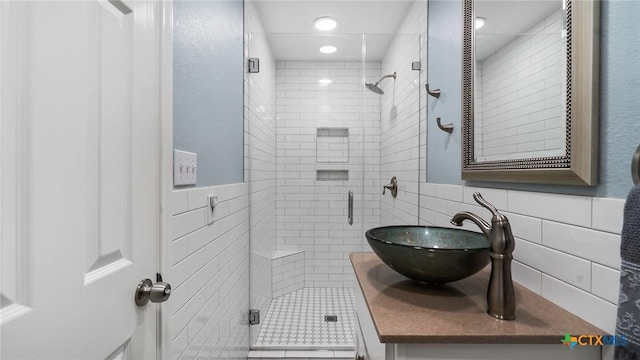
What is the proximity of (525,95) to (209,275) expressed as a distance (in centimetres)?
140

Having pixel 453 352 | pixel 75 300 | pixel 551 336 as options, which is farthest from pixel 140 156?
pixel 551 336

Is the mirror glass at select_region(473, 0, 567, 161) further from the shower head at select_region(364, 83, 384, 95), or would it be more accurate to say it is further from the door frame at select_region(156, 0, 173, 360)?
the shower head at select_region(364, 83, 384, 95)

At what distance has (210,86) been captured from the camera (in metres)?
1.22

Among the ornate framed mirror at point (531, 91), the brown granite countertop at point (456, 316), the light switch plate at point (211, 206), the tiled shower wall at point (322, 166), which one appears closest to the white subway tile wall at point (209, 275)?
the light switch plate at point (211, 206)

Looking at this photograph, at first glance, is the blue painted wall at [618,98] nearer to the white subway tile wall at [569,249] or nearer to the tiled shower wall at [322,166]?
the white subway tile wall at [569,249]

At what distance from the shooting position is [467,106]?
1.31 meters

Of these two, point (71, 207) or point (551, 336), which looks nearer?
point (71, 207)

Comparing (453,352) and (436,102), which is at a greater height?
(436,102)

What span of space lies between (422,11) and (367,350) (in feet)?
6.74

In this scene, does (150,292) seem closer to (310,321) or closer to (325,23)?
(310,321)

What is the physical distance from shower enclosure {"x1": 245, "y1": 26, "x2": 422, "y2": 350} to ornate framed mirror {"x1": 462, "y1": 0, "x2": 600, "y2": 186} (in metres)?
0.87

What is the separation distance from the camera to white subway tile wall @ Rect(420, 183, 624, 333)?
661 millimetres

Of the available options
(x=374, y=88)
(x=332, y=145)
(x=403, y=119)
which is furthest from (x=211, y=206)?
(x=374, y=88)

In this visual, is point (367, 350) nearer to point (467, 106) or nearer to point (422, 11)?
point (467, 106)
